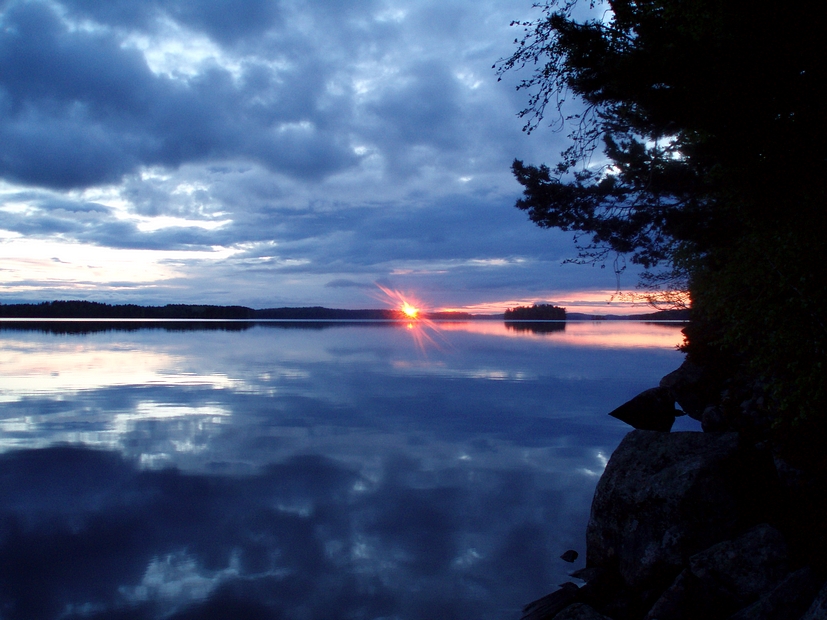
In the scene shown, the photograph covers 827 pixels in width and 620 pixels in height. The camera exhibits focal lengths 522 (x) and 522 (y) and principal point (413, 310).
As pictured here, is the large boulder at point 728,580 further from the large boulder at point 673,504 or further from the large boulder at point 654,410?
the large boulder at point 654,410

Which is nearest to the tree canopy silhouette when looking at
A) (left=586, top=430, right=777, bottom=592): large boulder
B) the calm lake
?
(left=586, top=430, right=777, bottom=592): large boulder

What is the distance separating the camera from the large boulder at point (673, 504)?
855 centimetres

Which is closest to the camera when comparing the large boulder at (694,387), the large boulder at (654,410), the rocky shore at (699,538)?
the rocky shore at (699,538)

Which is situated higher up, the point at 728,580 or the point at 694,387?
the point at 694,387

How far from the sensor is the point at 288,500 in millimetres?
12945

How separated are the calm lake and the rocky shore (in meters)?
1.15

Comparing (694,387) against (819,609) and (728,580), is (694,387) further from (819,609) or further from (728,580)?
(819,609)

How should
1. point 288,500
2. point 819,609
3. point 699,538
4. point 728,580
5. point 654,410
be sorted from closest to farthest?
1. point 819,609
2. point 728,580
3. point 699,538
4. point 288,500
5. point 654,410

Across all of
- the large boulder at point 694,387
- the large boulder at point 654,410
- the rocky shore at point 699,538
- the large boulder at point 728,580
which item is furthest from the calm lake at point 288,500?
the large boulder at point 728,580

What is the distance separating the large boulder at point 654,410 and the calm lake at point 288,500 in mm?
1048

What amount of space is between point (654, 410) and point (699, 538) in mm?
13758

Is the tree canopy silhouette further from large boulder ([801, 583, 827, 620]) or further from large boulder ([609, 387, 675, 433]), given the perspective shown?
large boulder ([609, 387, 675, 433])

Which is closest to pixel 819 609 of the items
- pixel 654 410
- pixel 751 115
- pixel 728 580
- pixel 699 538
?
pixel 728 580

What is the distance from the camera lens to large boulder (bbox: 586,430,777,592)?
8547mm
